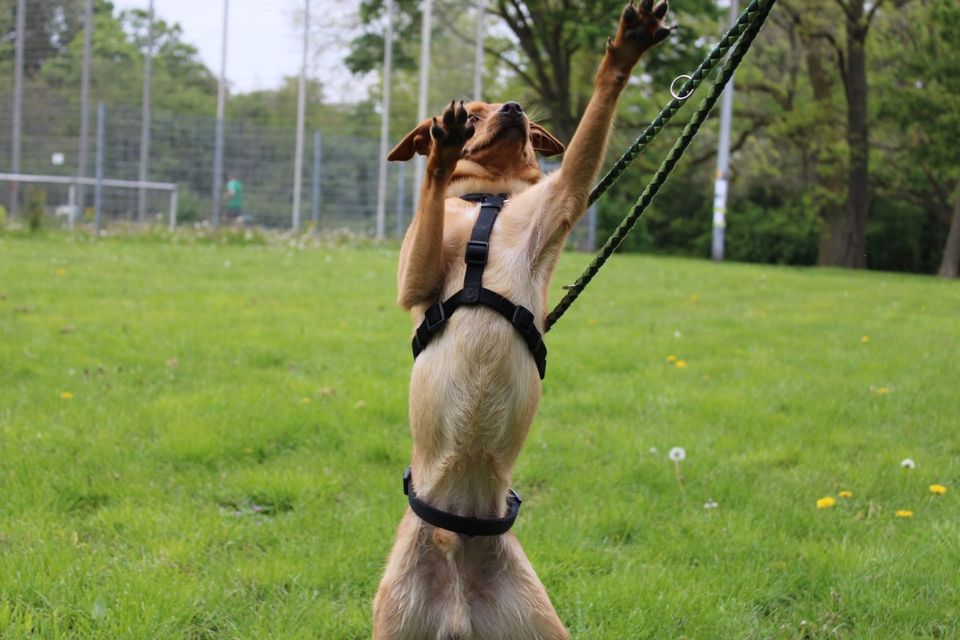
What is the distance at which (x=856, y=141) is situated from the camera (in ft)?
80.8

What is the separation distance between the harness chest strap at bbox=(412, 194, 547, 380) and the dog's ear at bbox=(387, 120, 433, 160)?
0.57 m

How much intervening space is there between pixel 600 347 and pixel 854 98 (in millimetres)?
20404

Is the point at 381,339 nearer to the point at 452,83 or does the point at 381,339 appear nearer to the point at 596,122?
the point at 596,122

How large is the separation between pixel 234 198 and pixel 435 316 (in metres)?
21.0

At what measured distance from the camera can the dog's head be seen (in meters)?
3.02

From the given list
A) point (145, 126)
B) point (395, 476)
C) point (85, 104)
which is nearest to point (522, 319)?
point (395, 476)

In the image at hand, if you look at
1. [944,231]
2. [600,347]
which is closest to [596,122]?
[600,347]

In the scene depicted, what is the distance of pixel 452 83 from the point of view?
86.0 feet

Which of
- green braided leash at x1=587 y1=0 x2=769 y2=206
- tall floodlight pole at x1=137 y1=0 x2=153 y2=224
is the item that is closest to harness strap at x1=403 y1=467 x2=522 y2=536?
green braided leash at x1=587 y1=0 x2=769 y2=206

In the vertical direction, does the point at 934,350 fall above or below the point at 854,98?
below

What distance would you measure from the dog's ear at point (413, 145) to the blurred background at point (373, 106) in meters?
17.4

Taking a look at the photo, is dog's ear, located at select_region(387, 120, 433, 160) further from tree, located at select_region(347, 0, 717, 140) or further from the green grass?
tree, located at select_region(347, 0, 717, 140)

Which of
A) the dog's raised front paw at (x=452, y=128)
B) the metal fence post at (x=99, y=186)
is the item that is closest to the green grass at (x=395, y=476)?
the dog's raised front paw at (x=452, y=128)

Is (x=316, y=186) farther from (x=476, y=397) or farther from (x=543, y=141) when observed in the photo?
(x=476, y=397)
